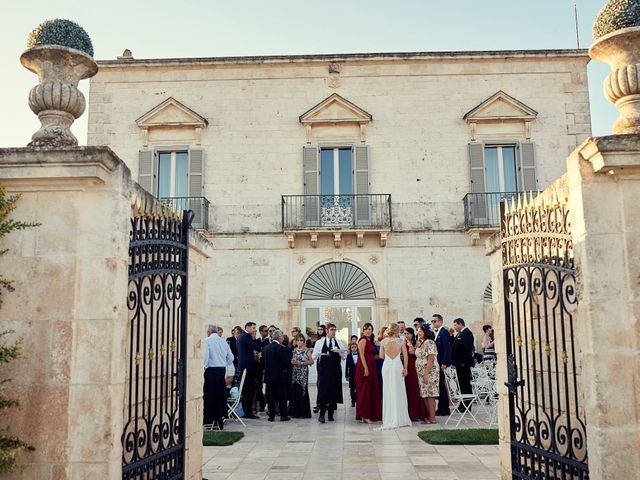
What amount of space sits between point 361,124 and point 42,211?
14.6 meters

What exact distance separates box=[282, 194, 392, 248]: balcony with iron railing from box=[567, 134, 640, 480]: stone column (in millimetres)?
13161

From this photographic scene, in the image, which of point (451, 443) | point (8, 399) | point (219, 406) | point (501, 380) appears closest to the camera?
point (8, 399)

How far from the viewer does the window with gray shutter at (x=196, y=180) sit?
59.8ft

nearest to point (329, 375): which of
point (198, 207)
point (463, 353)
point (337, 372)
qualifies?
point (337, 372)

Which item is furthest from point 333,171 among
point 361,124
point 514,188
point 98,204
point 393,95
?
point 98,204

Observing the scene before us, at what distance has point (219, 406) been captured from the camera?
1016cm

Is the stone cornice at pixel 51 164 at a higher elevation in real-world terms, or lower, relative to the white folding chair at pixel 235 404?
higher

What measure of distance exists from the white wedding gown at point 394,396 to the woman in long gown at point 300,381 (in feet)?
5.96

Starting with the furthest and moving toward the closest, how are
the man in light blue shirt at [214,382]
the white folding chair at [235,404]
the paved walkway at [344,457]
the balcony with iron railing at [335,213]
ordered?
the balcony with iron railing at [335,213]
the white folding chair at [235,404]
the man in light blue shirt at [214,382]
the paved walkway at [344,457]

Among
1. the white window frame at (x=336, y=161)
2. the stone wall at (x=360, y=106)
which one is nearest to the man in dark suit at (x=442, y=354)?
Result: the stone wall at (x=360, y=106)

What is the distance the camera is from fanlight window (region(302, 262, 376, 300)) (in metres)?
18.1

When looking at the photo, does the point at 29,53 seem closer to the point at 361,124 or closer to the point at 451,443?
the point at 451,443

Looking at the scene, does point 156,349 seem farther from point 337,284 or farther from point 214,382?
point 337,284

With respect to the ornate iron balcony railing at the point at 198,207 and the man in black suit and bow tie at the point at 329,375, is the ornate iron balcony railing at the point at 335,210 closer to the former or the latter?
the ornate iron balcony railing at the point at 198,207
